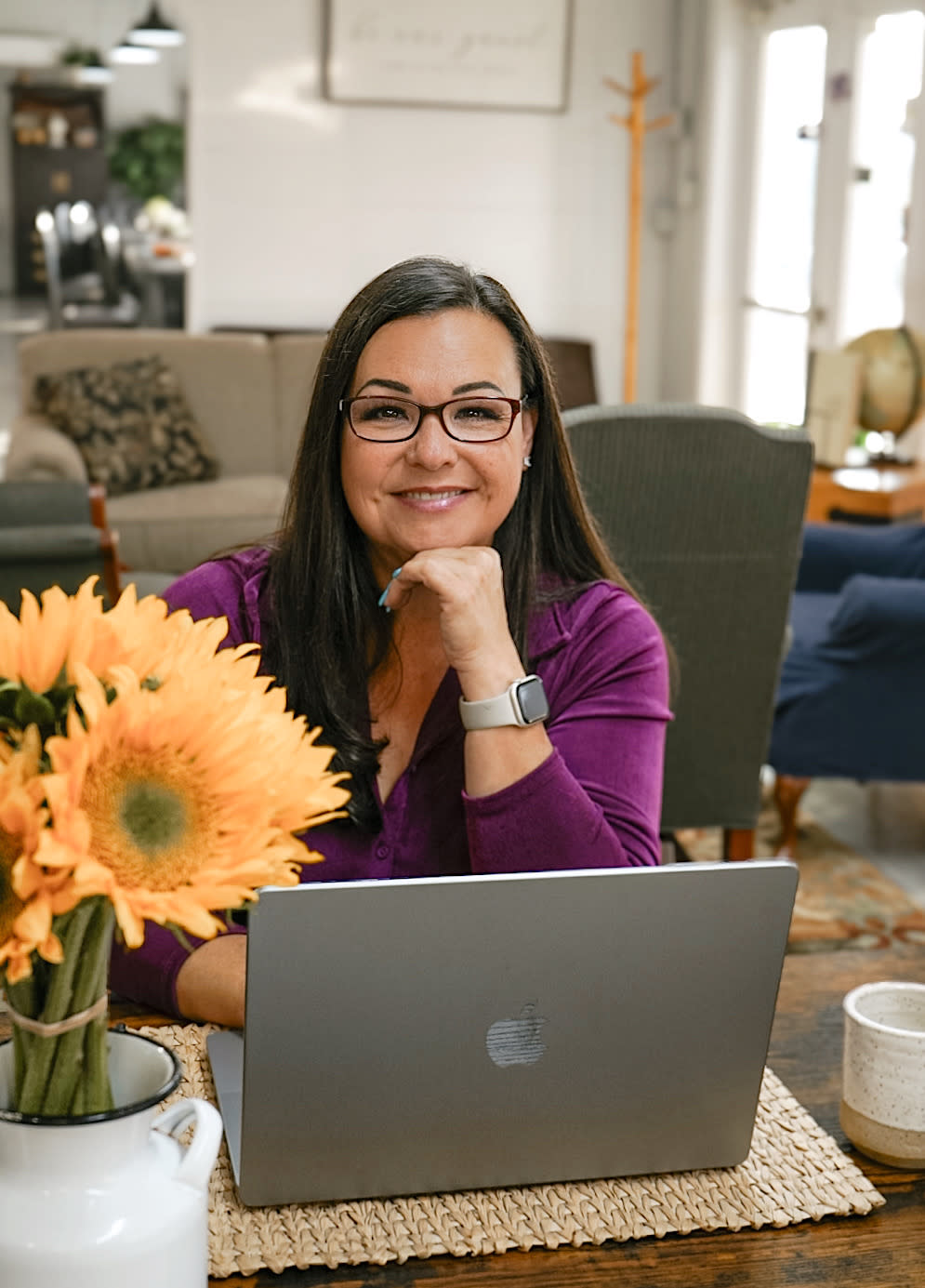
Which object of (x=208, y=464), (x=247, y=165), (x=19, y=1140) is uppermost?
(x=247, y=165)

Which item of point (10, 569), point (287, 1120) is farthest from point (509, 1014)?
point (10, 569)

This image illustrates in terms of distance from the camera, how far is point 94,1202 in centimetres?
60

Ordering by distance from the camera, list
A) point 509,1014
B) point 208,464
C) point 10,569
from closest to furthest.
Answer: point 509,1014, point 10,569, point 208,464

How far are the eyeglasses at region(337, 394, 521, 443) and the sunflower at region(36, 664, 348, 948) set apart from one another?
0.70m

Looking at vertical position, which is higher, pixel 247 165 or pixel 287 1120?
pixel 247 165

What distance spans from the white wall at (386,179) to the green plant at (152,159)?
6942 mm

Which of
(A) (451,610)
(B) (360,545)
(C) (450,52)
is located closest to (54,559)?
(B) (360,545)

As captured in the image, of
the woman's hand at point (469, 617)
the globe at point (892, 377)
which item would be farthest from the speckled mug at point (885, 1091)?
the globe at point (892, 377)

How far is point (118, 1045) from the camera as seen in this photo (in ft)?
2.13

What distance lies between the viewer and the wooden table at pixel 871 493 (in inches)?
155

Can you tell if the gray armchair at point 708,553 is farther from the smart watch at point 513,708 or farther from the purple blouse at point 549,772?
the smart watch at point 513,708

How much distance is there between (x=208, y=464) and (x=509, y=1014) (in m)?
4.12

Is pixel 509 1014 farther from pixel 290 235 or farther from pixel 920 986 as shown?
pixel 290 235

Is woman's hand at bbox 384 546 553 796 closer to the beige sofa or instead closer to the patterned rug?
the patterned rug
